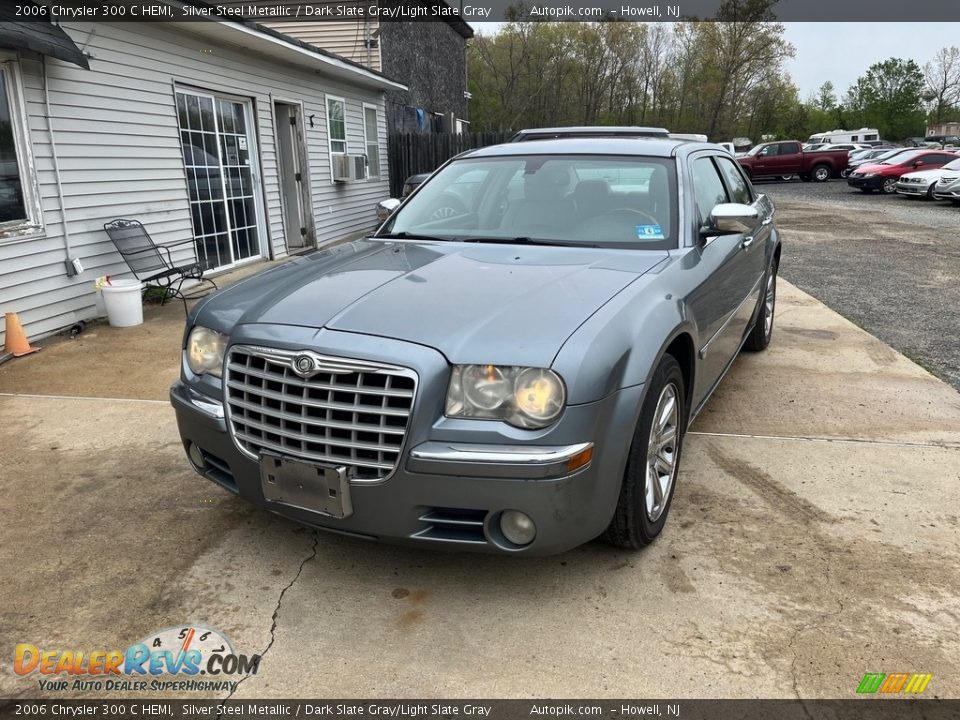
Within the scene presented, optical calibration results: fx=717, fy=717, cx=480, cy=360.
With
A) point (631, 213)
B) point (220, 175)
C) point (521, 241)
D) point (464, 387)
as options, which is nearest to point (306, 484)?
point (464, 387)

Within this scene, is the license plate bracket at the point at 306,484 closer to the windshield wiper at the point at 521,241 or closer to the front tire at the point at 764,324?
the windshield wiper at the point at 521,241

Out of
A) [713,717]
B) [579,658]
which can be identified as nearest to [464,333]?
[579,658]

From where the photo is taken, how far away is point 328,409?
92.4 inches

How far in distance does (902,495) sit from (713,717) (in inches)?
74.5

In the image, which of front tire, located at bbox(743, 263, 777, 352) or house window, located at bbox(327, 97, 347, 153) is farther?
house window, located at bbox(327, 97, 347, 153)

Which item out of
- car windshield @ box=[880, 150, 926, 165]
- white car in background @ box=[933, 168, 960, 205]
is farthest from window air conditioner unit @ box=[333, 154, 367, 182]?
car windshield @ box=[880, 150, 926, 165]

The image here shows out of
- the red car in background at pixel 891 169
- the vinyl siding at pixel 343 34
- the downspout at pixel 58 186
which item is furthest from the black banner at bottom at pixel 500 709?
the red car in background at pixel 891 169

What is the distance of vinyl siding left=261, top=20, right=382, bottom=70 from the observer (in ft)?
51.4

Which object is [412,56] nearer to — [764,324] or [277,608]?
[764,324]

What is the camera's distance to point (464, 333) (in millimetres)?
2381

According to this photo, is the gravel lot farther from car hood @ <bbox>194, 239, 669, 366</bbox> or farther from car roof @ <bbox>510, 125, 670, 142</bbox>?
car hood @ <bbox>194, 239, 669, 366</bbox>

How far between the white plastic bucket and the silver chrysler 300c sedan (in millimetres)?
4016

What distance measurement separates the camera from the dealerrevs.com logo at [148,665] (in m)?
2.21

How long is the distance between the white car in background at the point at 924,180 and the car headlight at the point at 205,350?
23.2m
